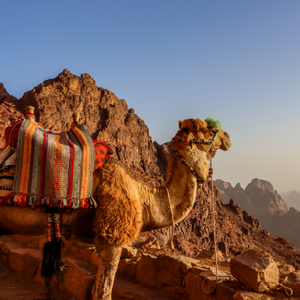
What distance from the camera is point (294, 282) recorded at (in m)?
3.07

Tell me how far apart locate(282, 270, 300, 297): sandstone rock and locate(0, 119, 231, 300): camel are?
1.68 metres

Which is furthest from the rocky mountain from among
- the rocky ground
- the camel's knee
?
the camel's knee

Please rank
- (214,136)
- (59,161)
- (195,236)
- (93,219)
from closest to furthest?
1. (59,161)
2. (93,219)
3. (214,136)
4. (195,236)

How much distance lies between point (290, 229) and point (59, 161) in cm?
10015

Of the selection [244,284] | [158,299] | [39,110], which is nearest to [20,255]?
[158,299]

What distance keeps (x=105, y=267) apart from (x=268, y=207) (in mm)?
119104

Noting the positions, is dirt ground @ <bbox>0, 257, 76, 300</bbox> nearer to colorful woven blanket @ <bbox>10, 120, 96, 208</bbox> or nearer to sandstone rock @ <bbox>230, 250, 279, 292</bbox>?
colorful woven blanket @ <bbox>10, 120, 96, 208</bbox>

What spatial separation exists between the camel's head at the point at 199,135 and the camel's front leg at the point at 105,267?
1.76 m

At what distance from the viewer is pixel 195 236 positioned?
140 feet

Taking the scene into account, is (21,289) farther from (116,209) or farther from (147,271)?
(116,209)

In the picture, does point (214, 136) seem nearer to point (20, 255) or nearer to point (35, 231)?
point (35, 231)

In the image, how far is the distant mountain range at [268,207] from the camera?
83562 millimetres

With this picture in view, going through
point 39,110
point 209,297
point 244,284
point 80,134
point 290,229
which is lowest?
point 290,229

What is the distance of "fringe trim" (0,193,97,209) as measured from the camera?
97.3 inches
